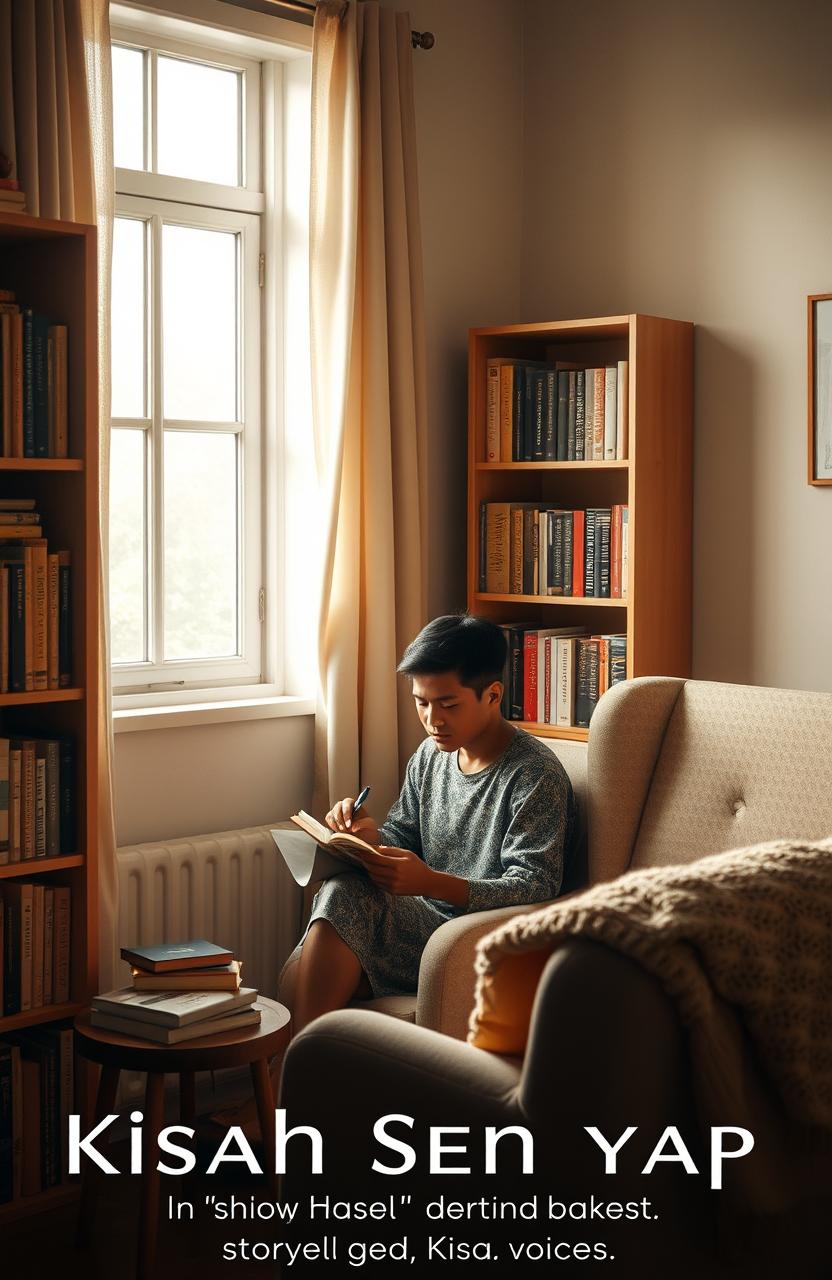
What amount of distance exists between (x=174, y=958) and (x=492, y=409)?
1.63m

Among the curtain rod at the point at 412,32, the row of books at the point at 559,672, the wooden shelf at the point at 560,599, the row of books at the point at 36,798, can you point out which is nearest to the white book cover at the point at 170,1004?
the row of books at the point at 36,798

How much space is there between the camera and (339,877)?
2.58 meters

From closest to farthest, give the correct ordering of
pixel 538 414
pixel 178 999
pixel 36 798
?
pixel 178 999, pixel 36 798, pixel 538 414

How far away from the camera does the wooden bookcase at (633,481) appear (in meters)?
3.13

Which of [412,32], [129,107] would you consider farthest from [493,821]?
[412,32]

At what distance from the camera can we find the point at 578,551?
325 centimetres

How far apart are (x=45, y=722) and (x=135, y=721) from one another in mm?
321

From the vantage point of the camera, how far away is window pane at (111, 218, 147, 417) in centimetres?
301

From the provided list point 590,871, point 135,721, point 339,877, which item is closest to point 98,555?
point 135,721

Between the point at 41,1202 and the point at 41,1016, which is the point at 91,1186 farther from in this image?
the point at 41,1016

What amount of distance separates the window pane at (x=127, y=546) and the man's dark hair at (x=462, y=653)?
75 centimetres

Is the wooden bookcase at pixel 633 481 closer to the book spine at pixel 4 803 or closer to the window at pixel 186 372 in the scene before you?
the window at pixel 186 372

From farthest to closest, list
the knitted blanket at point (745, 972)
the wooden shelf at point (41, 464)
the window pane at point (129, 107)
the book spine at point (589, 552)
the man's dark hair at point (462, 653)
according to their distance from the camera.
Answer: the book spine at point (589, 552), the window pane at point (129, 107), the man's dark hair at point (462, 653), the wooden shelf at point (41, 464), the knitted blanket at point (745, 972)

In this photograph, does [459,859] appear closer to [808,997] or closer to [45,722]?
[45,722]
